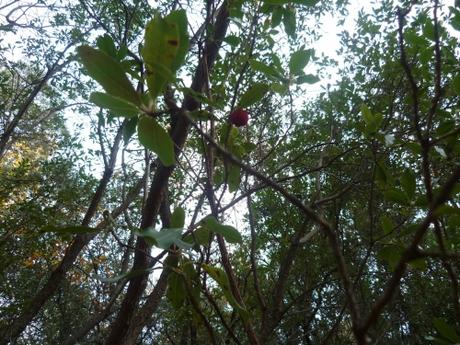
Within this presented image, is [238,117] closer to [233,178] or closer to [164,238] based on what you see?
[233,178]

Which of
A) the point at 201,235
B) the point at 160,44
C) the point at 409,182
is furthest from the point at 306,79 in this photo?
the point at 160,44

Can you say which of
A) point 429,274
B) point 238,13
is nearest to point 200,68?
point 238,13

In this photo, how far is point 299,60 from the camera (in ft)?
3.08

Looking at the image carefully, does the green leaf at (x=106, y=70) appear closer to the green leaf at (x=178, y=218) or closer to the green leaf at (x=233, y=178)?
the green leaf at (x=178, y=218)

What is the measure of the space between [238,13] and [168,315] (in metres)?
4.57

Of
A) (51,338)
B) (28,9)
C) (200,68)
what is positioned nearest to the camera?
(200,68)

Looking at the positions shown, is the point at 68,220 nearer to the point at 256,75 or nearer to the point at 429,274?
the point at 256,75

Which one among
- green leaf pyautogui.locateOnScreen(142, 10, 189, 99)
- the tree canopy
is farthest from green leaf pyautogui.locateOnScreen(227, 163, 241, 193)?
green leaf pyautogui.locateOnScreen(142, 10, 189, 99)

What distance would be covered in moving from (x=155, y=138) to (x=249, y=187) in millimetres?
1358

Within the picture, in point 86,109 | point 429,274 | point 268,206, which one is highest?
point 86,109

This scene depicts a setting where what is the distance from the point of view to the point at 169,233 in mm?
578

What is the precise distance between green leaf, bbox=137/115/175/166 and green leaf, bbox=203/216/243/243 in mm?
127

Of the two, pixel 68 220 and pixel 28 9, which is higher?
pixel 28 9

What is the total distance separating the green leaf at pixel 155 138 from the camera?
0.58 metres
